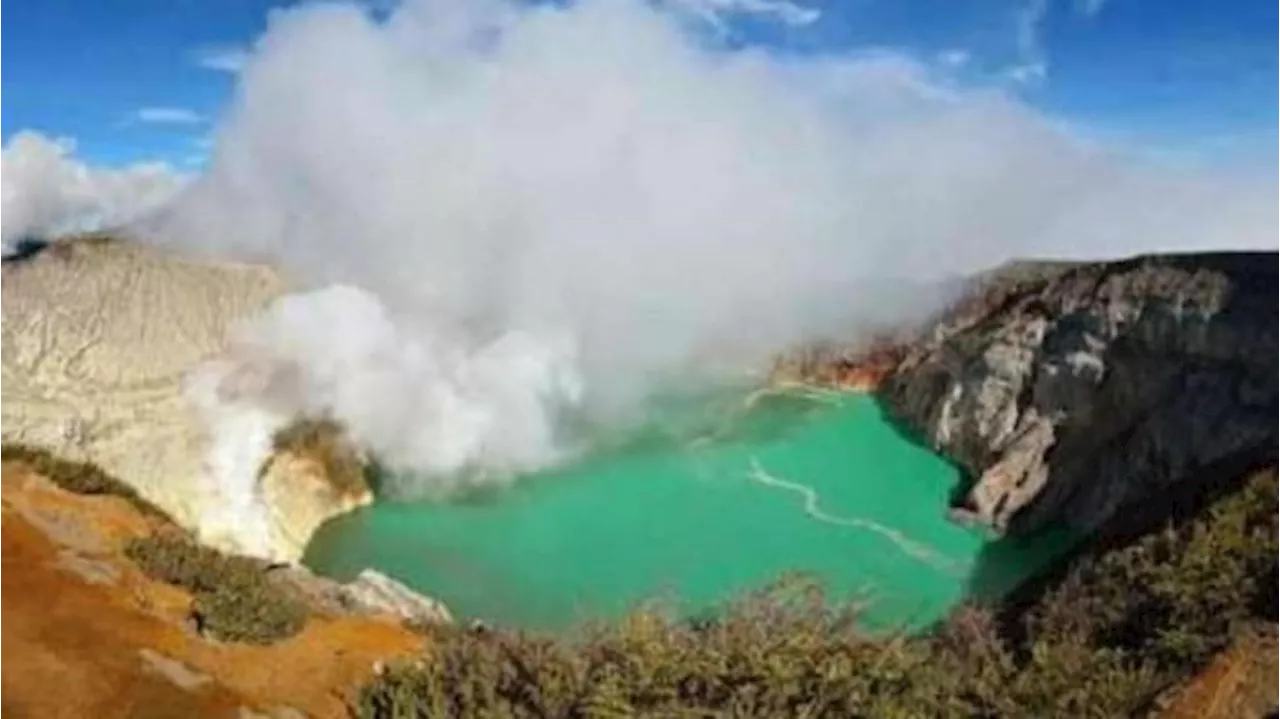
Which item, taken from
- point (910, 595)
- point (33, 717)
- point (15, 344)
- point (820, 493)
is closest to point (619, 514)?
point (820, 493)

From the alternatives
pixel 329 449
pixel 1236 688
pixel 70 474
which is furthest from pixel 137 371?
pixel 1236 688

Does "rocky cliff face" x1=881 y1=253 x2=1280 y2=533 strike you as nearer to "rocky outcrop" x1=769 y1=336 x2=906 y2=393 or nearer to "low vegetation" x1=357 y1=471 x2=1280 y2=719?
"rocky outcrop" x1=769 y1=336 x2=906 y2=393

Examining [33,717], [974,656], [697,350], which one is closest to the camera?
[33,717]

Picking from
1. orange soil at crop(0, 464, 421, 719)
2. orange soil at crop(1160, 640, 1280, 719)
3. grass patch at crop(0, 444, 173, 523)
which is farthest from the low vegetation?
grass patch at crop(0, 444, 173, 523)

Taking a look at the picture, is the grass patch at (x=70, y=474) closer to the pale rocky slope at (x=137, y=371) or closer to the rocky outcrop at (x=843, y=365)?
the pale rocky slope at (x=137, y=371)

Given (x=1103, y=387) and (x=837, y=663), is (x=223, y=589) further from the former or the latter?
(x=1103, y=387)

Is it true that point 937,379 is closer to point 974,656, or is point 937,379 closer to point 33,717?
point 974,656
